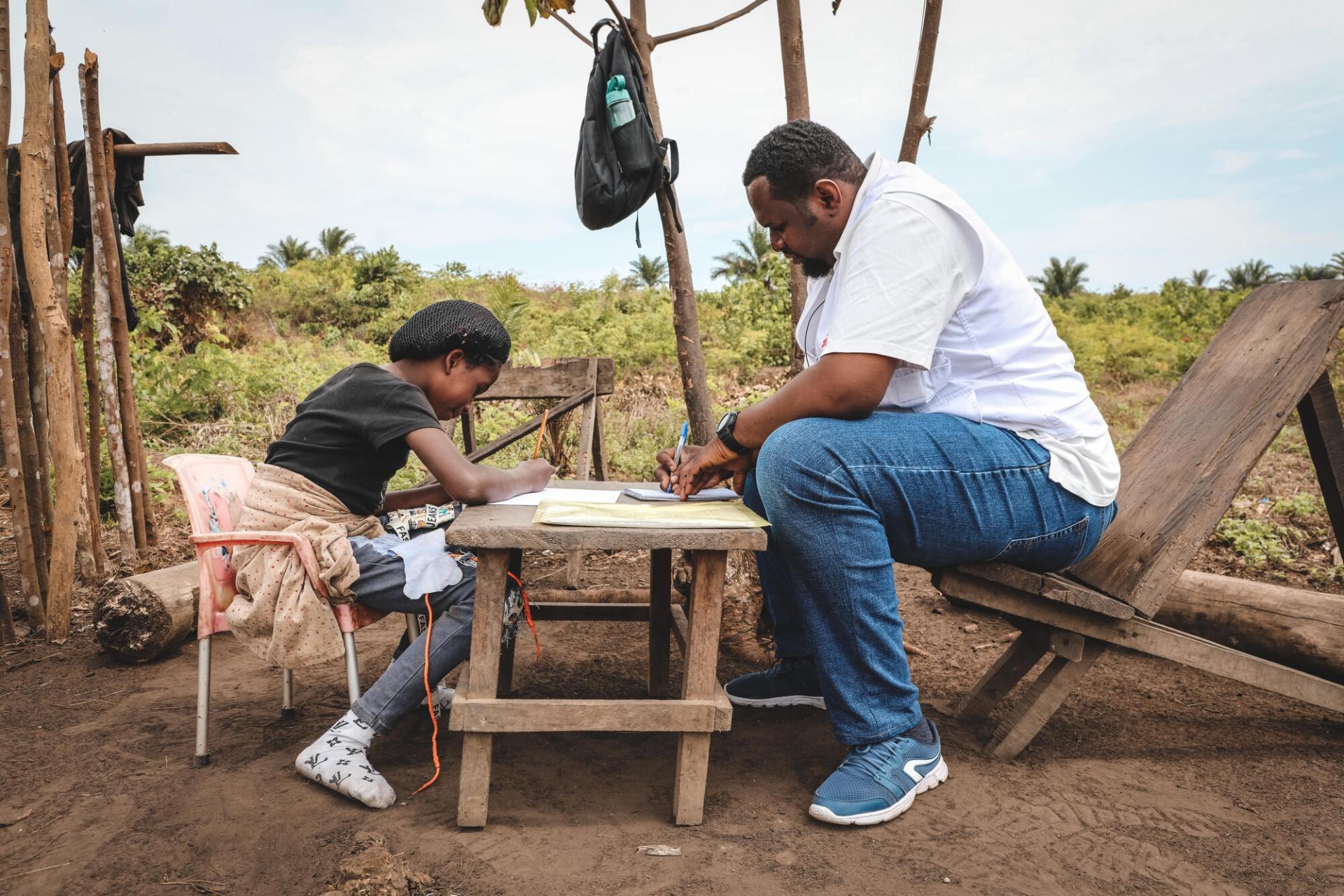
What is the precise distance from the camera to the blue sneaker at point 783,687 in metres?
2.80

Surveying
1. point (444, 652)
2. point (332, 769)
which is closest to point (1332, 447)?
point (444, 652)

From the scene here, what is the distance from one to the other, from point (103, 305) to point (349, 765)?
3063 millimetres

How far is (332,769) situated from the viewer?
7.09 feet

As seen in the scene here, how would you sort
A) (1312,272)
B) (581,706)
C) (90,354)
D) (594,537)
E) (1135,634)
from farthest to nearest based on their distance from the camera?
(1312,272) → (90,354) → (1135,634) → (581,706) → (594,537)

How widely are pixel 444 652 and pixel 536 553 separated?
2899mm

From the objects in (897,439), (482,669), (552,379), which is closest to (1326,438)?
(897,439)

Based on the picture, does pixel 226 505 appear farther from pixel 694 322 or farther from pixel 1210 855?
pixel 1210 855

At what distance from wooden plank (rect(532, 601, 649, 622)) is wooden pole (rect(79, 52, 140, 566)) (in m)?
2.33

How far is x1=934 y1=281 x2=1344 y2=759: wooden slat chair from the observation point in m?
2.27

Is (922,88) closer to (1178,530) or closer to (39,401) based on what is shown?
(1178,530)

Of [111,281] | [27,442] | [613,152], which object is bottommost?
[27,442]

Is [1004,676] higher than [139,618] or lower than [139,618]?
higher

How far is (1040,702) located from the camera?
2.42 meters

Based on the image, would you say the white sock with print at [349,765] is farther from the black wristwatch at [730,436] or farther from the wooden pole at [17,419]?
the wooden pole at [17,419]
